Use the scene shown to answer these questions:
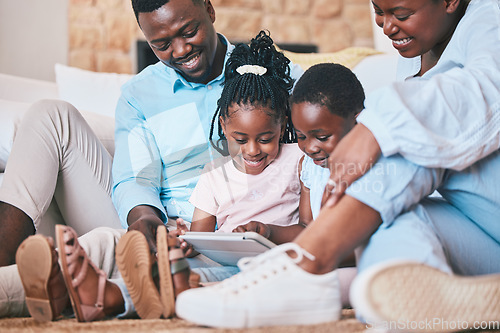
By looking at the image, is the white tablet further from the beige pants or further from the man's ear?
the man's ear

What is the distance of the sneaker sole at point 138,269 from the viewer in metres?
0.87

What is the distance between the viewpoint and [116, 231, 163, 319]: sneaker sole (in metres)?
0.87

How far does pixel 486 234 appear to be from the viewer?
0.89 meters

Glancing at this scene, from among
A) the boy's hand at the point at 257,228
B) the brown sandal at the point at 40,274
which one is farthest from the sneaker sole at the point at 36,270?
the boy's hand at the point at 257,228

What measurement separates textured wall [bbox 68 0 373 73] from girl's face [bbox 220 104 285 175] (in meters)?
2.16

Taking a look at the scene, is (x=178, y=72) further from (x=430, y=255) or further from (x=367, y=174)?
(x=430, y=255)

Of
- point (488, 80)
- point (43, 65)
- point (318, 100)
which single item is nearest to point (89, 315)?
point (318, 100)

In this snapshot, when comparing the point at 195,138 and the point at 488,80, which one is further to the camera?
the point at 195,138

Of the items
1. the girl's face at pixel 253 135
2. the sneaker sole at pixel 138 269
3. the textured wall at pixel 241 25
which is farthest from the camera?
the textured wall at pixel 241 25

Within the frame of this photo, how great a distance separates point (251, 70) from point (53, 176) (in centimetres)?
55

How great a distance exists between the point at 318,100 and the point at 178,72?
1.60ft

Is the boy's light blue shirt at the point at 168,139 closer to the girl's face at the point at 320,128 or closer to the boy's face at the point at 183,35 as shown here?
the boy's face at the point at 183,35

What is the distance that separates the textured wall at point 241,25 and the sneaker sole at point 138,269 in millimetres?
2560

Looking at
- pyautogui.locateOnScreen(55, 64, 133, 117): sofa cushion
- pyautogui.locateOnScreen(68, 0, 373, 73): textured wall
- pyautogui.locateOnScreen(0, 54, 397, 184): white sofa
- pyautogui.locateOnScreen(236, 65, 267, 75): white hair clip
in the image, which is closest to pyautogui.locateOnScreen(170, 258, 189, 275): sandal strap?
pyautogui.locateOnScreen(236, 65, 267, 75): white hair clip
